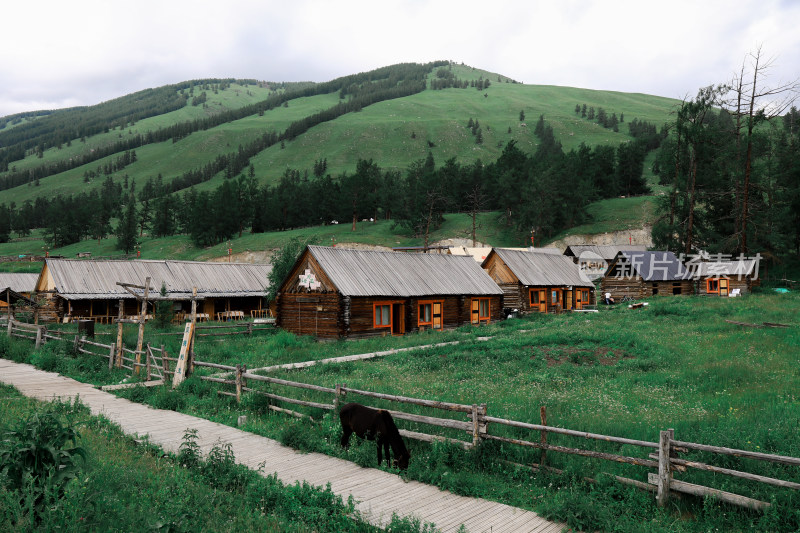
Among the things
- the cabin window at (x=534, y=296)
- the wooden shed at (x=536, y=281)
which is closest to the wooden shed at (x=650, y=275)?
the wooden shed at (x=536, y=281)

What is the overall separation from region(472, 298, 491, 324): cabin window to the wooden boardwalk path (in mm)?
28759

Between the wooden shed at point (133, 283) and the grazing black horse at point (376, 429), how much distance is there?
33162mm

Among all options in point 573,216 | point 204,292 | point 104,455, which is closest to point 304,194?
point 573,216

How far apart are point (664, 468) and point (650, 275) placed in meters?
51.3

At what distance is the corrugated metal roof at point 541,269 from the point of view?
4622 cm

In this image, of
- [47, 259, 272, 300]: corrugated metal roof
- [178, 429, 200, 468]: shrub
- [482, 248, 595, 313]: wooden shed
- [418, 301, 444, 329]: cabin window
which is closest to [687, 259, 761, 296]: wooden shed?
[482, 248, 595, 313]: wooden shed

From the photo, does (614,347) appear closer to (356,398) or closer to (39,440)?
(356,398)

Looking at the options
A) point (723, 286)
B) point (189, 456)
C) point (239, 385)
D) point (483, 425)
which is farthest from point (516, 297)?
point (189, 456)

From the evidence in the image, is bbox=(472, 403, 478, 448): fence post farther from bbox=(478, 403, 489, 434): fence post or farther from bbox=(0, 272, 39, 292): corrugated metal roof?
bbox=(0, 272, 39, 292): corrugated metal roof

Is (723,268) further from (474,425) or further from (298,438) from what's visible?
(298,438)

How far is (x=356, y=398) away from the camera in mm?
14344

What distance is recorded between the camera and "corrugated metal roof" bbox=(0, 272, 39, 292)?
5851 cm

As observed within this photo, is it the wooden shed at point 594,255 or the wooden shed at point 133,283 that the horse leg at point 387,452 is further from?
the wooden shed at point 594,255

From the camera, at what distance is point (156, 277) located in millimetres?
47219
